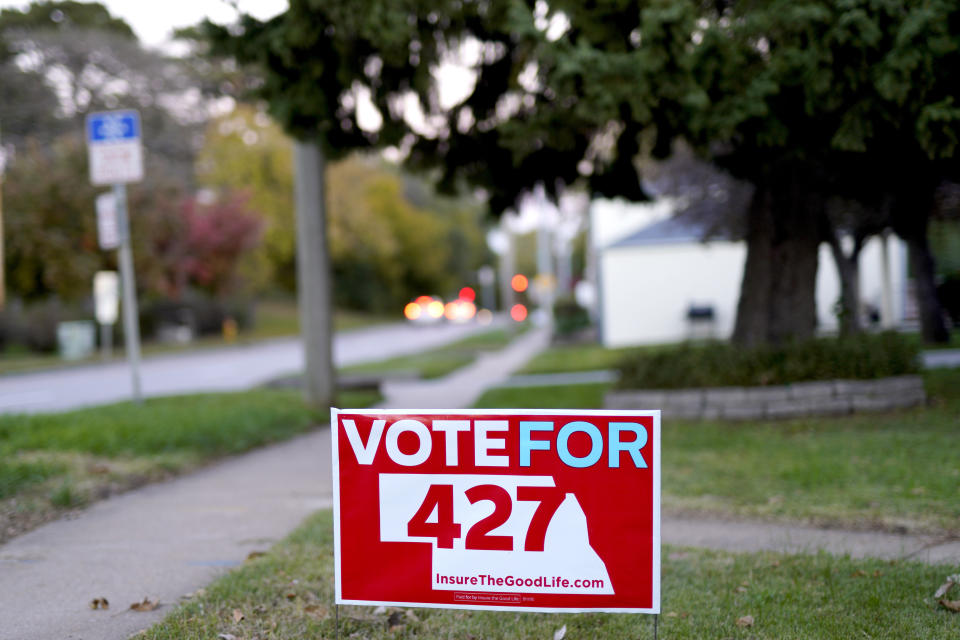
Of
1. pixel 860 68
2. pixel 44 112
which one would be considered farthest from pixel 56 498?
pixel 44 112

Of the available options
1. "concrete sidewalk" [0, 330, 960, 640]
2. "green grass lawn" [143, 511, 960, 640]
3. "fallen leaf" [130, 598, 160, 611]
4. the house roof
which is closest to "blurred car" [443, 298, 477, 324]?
the house roof

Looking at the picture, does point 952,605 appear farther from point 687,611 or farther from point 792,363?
point 792,363

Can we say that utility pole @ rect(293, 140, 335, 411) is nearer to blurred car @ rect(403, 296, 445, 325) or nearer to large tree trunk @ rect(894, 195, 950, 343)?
large tree trunk @ rect(894, 195, 950, 343)

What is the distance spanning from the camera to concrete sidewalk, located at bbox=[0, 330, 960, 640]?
427 centimetres

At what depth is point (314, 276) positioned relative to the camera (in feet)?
37.9

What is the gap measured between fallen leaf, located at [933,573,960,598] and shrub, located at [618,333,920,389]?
5.14 meters

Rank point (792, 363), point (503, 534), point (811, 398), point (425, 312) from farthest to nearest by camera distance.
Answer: point (425, 312) < point (792, 363) < point (811, 398) < point (503, 534)

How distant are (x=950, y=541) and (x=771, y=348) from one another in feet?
15.6

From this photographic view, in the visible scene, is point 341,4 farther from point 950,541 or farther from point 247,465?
point 950,541

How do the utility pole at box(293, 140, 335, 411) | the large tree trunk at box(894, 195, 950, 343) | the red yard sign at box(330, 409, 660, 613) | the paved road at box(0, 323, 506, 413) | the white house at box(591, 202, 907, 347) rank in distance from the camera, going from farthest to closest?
the white house at box(591, 202, 907, 347), the paved road at box(0, 323, 506, 413), the large tree trunk at box(894, 195, 950, 343), the utility pole at box(293, 140, 335, 411), the red yard sign at box(330, 409, 660, 613)

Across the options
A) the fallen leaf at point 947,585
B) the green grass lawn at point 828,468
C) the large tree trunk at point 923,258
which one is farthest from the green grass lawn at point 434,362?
the fallen leaf at point 947,585

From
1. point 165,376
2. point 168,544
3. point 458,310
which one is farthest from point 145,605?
point 458,310

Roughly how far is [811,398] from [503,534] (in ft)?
21.3

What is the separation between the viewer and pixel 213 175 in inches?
1748
